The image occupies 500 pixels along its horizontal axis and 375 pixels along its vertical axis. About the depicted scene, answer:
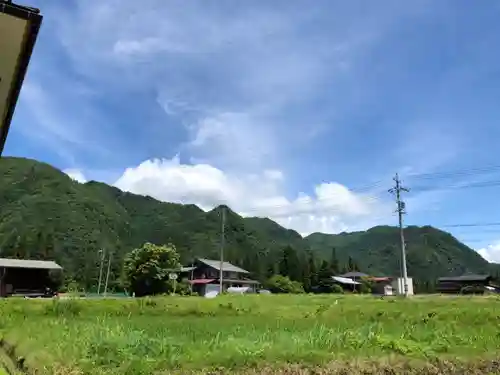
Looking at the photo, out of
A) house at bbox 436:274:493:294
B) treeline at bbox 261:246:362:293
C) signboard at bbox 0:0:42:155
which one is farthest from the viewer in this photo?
house at bbox 436:274:493:294

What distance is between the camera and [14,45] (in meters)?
5.83

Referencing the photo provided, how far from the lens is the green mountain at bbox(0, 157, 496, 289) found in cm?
9338

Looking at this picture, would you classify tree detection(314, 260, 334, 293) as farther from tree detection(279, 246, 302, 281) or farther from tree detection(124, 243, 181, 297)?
tree detection(124, 243, 181, 297)

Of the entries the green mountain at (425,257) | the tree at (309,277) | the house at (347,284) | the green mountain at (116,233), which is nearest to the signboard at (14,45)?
the tree at (309,277)

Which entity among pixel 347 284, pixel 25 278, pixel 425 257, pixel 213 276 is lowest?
pixel 25 278

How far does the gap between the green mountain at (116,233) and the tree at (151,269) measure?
3025 centimetres

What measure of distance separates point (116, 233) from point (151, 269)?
80.4 metres

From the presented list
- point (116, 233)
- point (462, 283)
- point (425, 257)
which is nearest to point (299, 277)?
point (462, 283)

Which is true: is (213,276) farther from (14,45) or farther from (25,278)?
(14,45)

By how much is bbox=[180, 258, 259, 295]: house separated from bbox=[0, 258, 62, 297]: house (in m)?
24.0

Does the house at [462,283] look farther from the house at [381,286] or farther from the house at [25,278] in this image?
the house at [25,278]

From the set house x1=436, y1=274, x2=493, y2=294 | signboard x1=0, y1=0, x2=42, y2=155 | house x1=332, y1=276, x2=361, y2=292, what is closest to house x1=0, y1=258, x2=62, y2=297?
house x1=332, y1=276, x2=361, y2=292

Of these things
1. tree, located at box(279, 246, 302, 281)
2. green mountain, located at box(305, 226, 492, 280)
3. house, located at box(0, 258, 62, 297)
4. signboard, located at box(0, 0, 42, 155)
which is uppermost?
green mountain, located at box(305, 226, 492, 280)

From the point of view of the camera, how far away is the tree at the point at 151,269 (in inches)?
2035
